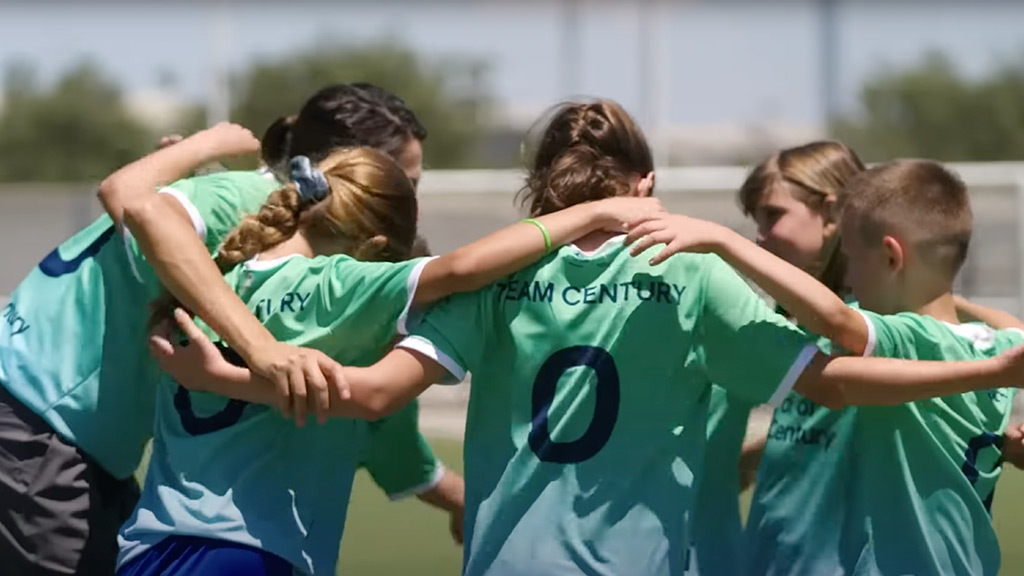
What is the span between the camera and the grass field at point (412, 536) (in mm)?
6250

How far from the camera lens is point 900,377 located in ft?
10.2

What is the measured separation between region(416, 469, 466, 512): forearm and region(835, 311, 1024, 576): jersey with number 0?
0.98 m

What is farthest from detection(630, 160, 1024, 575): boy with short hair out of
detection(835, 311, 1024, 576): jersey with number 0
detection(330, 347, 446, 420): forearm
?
detection(330, 347, 446, 420): forearm

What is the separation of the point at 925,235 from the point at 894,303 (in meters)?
0.17

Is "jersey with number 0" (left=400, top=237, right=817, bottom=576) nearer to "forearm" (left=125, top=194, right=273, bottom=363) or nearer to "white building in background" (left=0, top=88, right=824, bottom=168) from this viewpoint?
"forearm" (left=125, top=194, right=273, bottom=363)

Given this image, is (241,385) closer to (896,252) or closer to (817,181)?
(896,252)

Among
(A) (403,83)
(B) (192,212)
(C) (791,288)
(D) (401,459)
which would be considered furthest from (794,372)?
(A) (403,83)

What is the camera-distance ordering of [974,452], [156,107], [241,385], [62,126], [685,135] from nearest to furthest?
[241,385] < [974,452] < [62,126] < [685,135] < [156,107]

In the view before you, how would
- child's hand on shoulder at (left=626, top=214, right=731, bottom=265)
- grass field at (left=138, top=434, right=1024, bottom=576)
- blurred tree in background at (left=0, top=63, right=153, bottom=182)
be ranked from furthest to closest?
blurred tree in background at (left=0, top=63, right=153, bottom=182), grass field at (left=138, top=434, right=1024, bottom=576), child's hand on shoulder at (left=626, top=214, right=731, bottom=265)

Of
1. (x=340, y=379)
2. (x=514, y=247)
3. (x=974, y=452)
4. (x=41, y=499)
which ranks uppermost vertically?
(x=514, y=247)

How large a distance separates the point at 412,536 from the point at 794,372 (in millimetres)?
4153

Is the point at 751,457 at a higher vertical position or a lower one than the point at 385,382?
lower

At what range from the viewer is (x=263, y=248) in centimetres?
326

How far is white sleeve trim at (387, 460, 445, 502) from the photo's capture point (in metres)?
3.83
